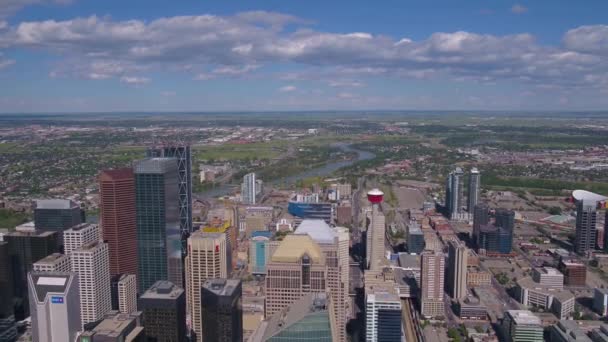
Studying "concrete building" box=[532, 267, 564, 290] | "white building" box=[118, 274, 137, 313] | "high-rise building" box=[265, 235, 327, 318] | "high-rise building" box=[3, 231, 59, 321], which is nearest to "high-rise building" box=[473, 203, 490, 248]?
"concrete building" box=[532, 267, 564, 290]

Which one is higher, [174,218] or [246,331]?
[174,218]

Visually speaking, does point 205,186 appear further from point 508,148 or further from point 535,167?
point 508,148

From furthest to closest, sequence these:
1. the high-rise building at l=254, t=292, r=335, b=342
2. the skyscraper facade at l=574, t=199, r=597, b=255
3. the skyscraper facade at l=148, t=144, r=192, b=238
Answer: the skyscraper facade at l=574, t=199, r=597, b=255
the skyscraper facade at l=148, t=144, r=192, b=238
the high-rise building at l=254, t=292, r=335, b=342

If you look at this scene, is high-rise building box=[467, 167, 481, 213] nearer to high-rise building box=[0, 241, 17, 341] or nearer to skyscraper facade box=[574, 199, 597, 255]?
skyscraper facade box=[574, 199, 597, 255]

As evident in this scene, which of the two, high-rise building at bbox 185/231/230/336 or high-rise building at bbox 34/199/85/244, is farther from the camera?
high-rise building at bbox 34/199/85/244

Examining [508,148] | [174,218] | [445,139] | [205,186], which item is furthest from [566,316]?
[445,139]

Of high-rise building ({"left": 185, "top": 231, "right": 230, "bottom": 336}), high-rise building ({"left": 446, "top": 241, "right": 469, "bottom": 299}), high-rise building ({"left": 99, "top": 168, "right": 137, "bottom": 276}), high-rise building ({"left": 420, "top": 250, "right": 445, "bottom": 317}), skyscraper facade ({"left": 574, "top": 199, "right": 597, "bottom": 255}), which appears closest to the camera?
high-rise building ({"left": 185, "top": 231, "right": 230, "bottom": 336})

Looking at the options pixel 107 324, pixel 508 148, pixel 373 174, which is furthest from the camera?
pixel 508 148

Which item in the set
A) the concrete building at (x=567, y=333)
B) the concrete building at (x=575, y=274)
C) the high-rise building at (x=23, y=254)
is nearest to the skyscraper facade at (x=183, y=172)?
the high-rise building at (x=23, y=254)

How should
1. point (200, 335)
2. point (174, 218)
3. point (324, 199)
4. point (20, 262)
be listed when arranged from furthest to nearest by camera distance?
1. point (324, 199)
2. point (174, 218)
3. point (20, 262)
4. point (200, 335)
